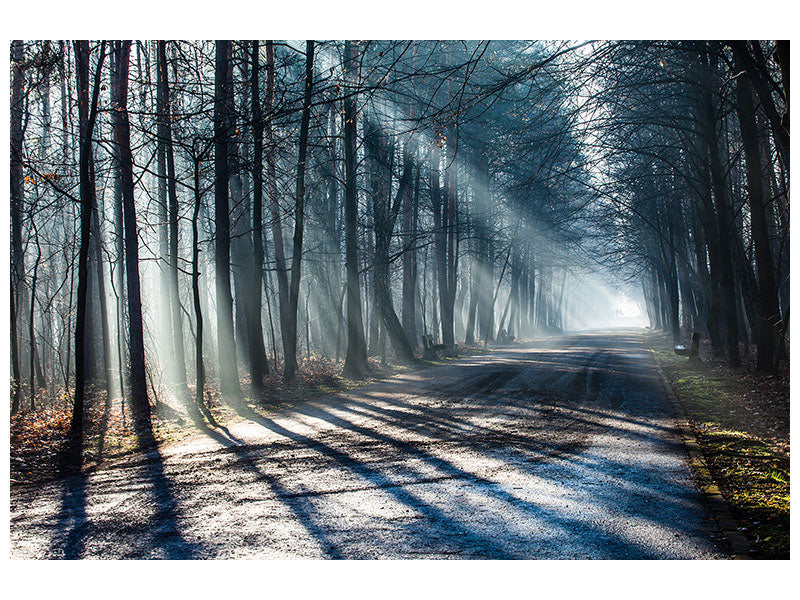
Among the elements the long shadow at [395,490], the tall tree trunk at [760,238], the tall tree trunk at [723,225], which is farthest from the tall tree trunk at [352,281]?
the tall tree trunk at [760,238]

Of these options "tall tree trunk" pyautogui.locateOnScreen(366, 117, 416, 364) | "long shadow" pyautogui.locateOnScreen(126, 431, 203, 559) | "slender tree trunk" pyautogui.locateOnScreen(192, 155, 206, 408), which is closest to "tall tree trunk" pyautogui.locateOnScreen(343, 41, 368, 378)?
"tall tree trunk" pyautogui.locateOnScreen(366, 117, 416, 364)

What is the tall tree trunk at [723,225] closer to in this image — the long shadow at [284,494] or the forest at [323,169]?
the forest at [323,169]

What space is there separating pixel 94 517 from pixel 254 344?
28.1 feet

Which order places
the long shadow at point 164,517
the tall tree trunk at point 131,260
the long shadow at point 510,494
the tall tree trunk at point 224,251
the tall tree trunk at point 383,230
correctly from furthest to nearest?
the tall tree trunk at point 383,230 < the tall tree trunk at point 224,251 < the tall tree trunk at point 131,260 < the long shadow at point 510,494 < the long shadow at point 164,517

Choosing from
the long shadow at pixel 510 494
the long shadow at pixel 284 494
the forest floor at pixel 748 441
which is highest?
the long shadow at pixel 284 494

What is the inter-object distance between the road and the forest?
1738mm

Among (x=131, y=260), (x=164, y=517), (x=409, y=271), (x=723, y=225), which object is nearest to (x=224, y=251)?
(x=131, y=260)

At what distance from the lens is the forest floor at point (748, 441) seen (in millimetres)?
3921

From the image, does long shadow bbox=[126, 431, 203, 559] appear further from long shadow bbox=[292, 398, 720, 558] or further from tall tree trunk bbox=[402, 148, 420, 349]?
tall tree trunk bbox=[402, 148, 420, 349]

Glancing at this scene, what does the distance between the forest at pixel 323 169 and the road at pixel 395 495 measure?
1738mm

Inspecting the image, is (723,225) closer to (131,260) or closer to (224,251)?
(224,251)
